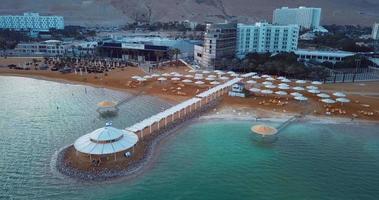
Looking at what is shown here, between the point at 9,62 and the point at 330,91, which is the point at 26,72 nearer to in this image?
the point at 9,62

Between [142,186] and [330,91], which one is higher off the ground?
[330,91]

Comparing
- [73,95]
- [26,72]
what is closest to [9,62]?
[26,72]

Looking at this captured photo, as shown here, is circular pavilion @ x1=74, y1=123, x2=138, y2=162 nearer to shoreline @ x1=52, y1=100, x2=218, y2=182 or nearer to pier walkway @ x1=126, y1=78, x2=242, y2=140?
shoreline @ x1=52, y1=100, x2=218, y2=182

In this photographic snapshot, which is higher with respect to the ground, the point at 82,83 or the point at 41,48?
the point at 41,48

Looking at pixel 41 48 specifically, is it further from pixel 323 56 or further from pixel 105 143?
pixel 323 56

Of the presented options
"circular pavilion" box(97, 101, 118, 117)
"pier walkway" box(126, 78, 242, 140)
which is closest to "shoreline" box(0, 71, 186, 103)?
"pier walkway" box(126, 78, 242, 140)

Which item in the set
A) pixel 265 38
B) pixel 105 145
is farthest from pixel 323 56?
pixel 105 145
